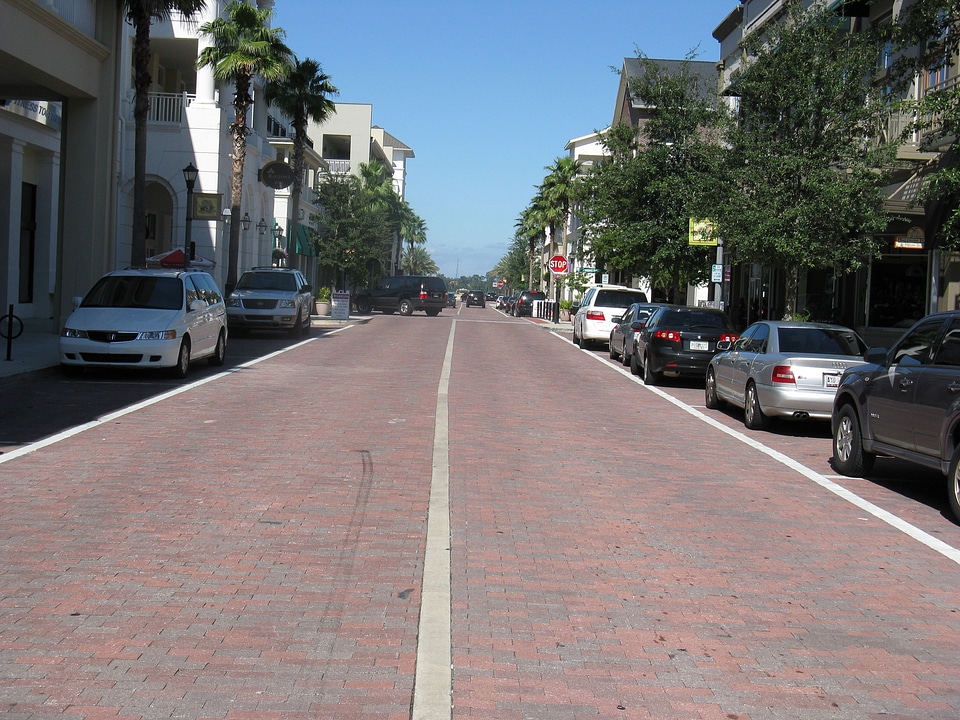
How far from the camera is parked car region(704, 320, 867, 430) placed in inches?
535

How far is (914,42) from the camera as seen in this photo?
16.9 metres

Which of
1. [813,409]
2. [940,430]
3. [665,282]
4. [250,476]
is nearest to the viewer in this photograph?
[940,430]

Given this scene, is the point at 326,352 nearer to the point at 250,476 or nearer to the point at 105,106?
the point at 105,106

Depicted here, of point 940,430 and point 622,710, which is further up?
point 940,430

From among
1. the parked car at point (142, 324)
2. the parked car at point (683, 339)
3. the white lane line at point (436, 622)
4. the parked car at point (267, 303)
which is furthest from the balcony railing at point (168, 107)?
the white lane line at point (436, 622)

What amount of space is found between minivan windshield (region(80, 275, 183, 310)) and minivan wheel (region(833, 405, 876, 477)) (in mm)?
11522

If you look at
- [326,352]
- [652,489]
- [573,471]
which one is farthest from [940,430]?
[326,352]

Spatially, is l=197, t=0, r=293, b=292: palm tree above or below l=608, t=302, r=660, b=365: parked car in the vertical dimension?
above

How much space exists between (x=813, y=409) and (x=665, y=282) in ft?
82.5

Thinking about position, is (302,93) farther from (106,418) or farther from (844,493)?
(844,493)

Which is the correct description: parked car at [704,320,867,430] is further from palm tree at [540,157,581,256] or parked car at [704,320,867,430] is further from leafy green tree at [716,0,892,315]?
palm tree at [540,157,581,256]

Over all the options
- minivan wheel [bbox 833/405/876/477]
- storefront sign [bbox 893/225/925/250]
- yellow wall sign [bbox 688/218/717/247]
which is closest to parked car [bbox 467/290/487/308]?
yellow wall sign [bbox 688/218/717/247]

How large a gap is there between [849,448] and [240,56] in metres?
29.4

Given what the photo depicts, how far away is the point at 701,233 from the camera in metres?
28.0
